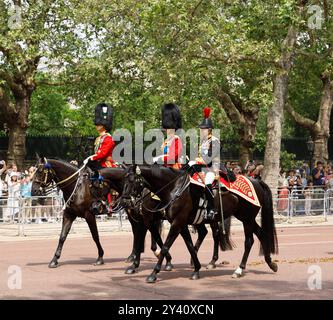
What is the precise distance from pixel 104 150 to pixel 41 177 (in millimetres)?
1336

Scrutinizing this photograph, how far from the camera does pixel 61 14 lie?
3102cm

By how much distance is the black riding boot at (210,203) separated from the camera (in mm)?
14188

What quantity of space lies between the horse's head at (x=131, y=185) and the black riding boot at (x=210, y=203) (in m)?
1.25

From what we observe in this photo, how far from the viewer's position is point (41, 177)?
52.2 feet

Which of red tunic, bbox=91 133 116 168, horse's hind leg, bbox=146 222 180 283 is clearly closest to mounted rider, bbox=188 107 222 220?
horse's hind leg, bbox=146 222 180 283

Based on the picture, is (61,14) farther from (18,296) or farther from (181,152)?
(18,296)

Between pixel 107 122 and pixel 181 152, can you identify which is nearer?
pixel 181 152

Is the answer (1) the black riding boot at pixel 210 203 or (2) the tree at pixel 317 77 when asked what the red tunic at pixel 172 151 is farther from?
(2) the tree at pixel 317 77

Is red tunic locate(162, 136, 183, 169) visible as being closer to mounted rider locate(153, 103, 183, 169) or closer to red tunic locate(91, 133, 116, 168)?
mounted rider locate(153, 103, 183, 169)

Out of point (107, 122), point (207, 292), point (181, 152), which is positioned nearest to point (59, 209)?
point (107, 122)

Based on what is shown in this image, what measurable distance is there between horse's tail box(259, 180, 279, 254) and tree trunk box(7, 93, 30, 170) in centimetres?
2085
